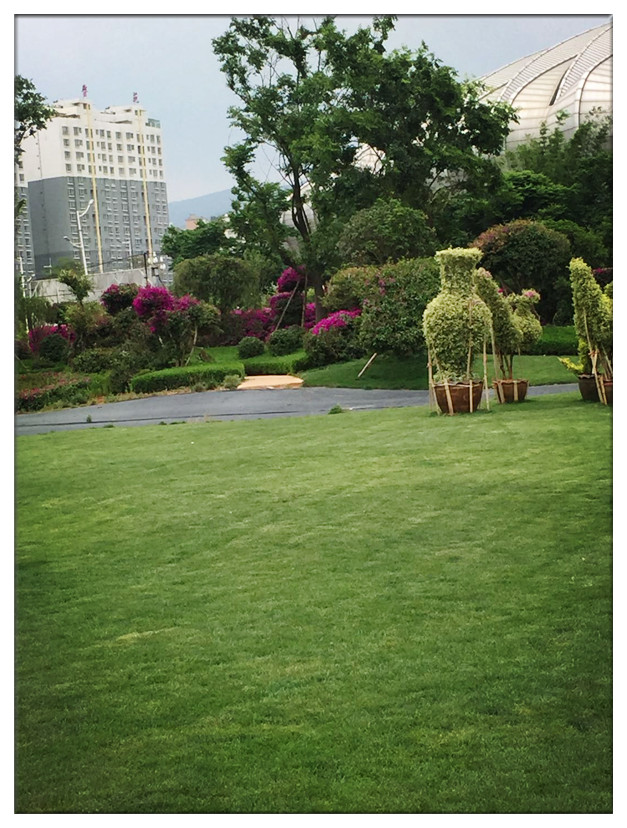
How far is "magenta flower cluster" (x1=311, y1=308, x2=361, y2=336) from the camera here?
381cm

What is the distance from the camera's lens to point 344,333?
3854mm

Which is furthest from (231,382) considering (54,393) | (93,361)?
(54,393)

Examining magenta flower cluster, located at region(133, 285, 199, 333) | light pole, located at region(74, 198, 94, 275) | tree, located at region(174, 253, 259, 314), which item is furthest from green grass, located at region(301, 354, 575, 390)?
light pole, located at region(74, 198, 94, 275)

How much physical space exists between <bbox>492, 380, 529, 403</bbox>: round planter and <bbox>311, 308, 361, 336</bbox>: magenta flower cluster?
2.44ft

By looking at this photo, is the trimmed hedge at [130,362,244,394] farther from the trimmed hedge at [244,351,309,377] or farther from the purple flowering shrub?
the purple flowering shrub

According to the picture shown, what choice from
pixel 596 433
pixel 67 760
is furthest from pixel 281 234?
pixel 67 760

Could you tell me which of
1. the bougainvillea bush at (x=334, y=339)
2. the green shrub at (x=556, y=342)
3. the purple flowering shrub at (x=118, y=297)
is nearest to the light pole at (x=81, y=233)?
the purple flowering shrub at (x=118, y=297)

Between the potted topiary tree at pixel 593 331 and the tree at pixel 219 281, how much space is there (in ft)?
3.99

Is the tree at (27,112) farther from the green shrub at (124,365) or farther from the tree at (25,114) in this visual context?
the green shrub at (124,365)

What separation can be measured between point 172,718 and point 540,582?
1270mm

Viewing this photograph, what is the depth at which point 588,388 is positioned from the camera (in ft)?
12.5

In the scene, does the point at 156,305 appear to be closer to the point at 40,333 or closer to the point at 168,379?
the point at 168,379

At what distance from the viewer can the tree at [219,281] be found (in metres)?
3.81
